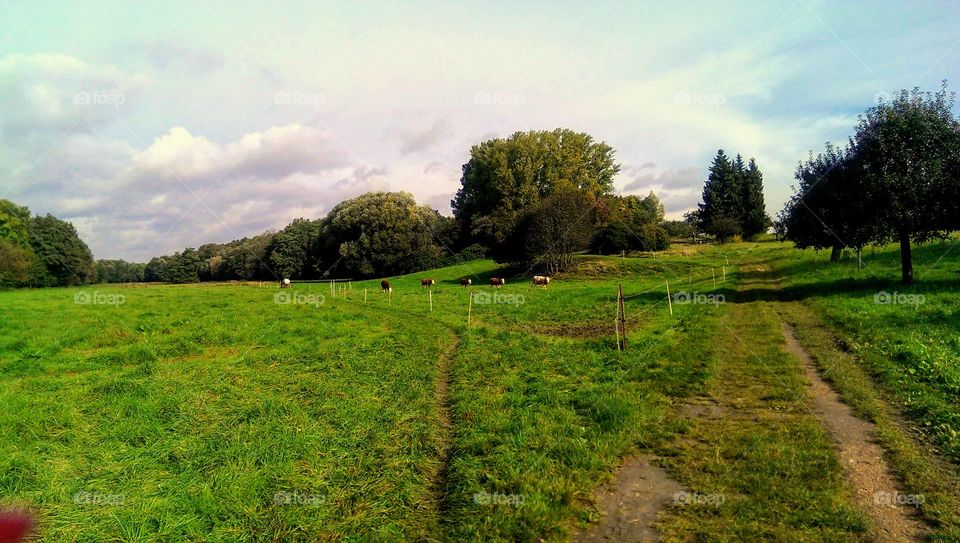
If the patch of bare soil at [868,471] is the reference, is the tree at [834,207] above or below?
above

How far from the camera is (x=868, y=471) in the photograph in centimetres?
751

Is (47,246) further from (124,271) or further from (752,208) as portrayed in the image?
(752,208)

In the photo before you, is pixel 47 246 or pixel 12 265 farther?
pixel 47 246

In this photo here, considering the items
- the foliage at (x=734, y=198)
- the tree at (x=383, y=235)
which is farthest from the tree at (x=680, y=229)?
the tree at (x=383, y=235)

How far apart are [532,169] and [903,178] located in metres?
45.4

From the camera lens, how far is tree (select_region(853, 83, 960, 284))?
23156 mm

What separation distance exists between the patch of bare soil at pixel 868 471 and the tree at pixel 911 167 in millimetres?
18555

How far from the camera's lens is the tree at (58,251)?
7719 cm

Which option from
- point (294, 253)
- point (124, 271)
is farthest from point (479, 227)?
point (124, 271)

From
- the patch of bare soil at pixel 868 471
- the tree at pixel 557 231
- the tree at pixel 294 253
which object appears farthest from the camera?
the tree at pixel 294 253

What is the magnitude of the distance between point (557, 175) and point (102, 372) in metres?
57.9

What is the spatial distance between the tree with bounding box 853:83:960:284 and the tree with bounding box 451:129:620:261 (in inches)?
1475

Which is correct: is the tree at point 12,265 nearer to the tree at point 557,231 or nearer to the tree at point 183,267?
the tree at point 183,267

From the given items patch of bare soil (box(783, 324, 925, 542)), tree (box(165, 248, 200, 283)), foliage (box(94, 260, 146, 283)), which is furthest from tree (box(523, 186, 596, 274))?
foliage (box(94, 260, 146, 283))
